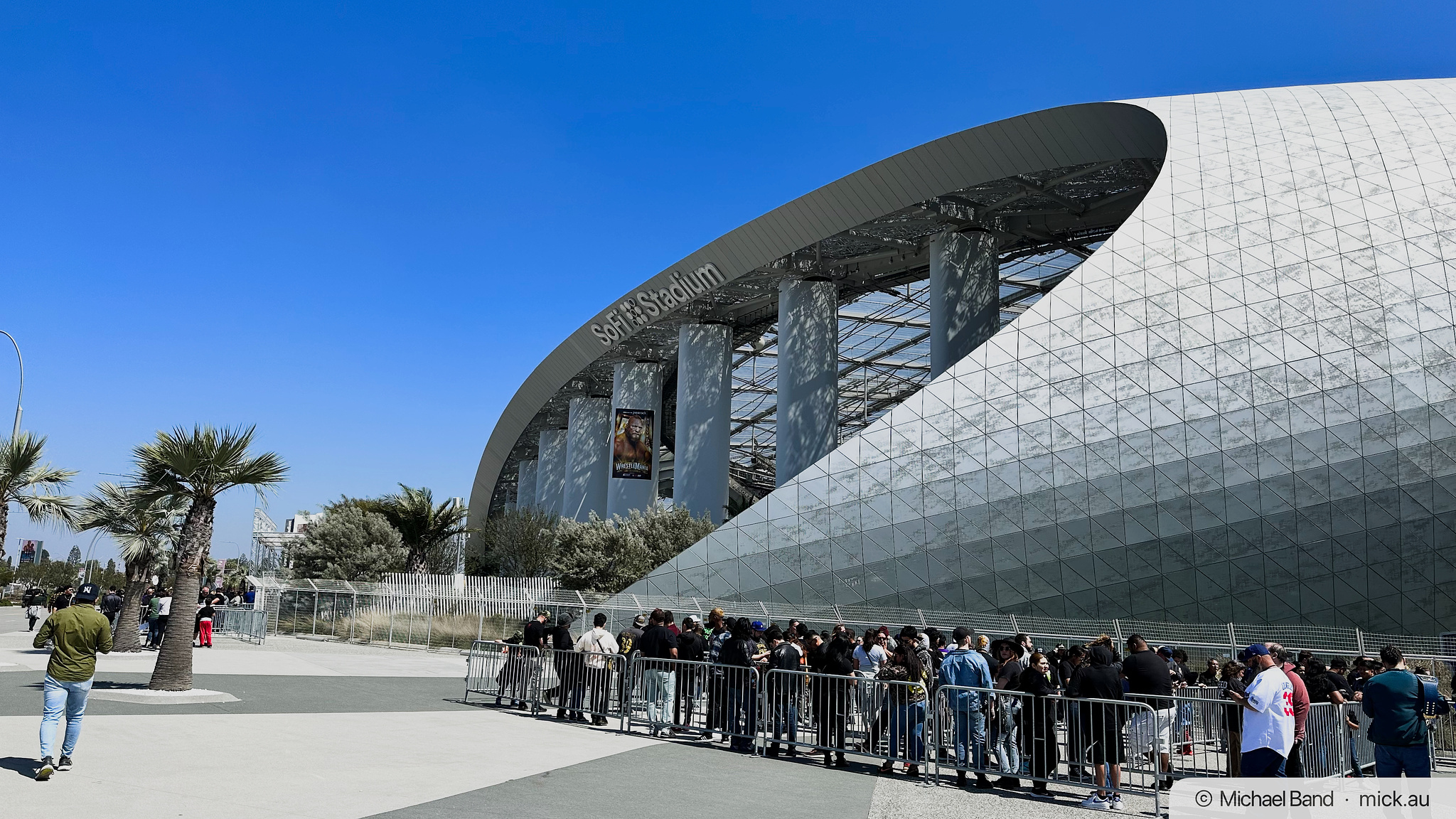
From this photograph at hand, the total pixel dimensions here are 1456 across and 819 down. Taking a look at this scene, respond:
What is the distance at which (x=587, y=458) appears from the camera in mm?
53438

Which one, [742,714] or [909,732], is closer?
[909,732]

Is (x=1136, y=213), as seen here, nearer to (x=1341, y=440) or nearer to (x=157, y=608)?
(x=1341, y=440)

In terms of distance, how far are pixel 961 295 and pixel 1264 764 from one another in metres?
26.7

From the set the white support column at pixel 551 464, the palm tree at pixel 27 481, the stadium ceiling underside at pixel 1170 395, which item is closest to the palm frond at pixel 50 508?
the palm tree at pixel 27 481

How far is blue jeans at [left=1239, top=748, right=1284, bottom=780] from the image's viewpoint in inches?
312

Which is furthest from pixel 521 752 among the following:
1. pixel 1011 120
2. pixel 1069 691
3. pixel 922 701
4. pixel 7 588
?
pixel 7 588

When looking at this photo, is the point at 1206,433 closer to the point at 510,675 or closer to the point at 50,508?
the point at 510,675

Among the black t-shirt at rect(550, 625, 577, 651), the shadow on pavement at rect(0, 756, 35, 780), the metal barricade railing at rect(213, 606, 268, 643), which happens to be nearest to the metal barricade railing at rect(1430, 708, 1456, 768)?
the black t-shirt at rect(550, 625, 577, 651)

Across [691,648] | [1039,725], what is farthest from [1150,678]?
[691,648]

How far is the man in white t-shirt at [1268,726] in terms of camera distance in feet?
26.0

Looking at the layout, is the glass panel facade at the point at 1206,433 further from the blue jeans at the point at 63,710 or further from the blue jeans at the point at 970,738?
the blue jeans at the point at 63,710

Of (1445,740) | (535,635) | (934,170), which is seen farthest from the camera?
(934,170)

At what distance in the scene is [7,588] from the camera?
232 feet

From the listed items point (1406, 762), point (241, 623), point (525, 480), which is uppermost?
point (525, 480)
